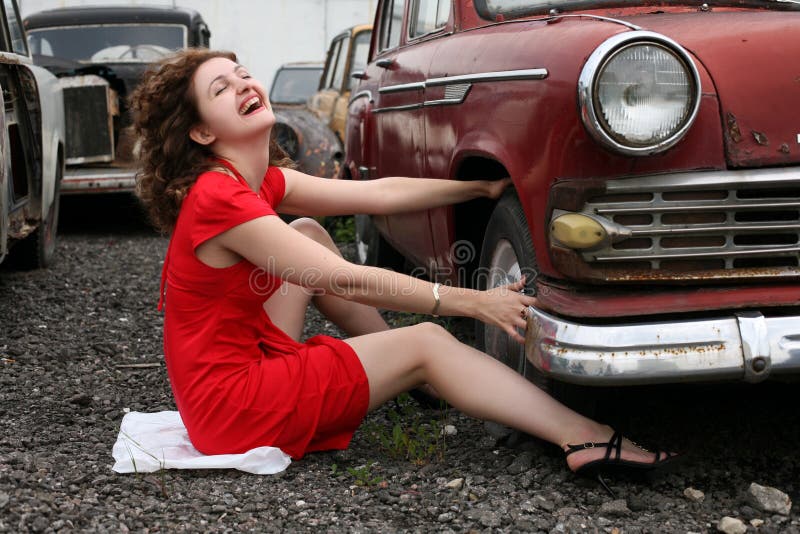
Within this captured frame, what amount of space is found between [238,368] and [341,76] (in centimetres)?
587

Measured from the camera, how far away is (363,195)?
2867mm

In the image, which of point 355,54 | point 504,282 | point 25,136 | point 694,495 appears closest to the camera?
point 694,495

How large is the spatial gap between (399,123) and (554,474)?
5.19 feet

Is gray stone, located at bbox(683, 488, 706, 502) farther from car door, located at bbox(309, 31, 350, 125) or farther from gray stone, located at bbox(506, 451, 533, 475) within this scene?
car door, located at bbox(309, 31, 350, 125)

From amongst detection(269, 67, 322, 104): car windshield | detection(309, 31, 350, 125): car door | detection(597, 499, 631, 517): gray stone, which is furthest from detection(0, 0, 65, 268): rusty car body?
detection(269, 67, 322, 104): car windshield

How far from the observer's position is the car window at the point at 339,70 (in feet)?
26.1

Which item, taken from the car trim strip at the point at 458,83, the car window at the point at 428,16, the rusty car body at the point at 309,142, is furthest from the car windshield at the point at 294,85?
the car trim strip at the point at 458,83

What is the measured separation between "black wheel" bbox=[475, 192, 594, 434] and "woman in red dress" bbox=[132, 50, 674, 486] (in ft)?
0.28

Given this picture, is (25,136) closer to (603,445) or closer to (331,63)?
(603,445)

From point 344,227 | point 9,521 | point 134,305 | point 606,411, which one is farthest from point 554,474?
point 344,227

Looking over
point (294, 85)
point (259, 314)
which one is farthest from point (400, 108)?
point (294, 85)

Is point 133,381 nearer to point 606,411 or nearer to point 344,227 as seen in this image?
point 606,411

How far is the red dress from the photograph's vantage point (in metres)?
2.37

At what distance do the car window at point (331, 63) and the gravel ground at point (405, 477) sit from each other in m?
5.45
